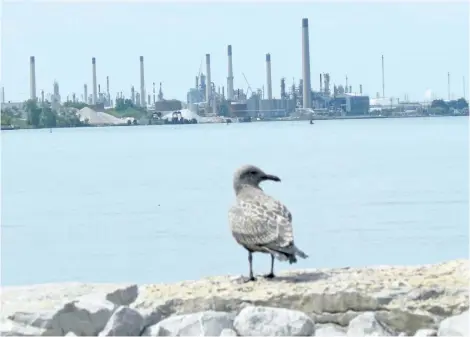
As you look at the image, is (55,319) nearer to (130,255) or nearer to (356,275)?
(356,275)

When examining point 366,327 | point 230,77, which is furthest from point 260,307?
point 230,77

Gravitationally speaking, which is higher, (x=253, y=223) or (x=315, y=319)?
(x=253, y=223)

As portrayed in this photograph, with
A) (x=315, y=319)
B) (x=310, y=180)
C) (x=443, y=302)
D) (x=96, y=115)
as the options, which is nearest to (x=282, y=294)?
(x=315, y=319)

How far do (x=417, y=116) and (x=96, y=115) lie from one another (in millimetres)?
32412

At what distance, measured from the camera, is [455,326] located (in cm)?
580

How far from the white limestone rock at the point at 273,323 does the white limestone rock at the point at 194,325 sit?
8 centimetres

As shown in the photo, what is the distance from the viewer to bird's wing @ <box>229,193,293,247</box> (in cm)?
653

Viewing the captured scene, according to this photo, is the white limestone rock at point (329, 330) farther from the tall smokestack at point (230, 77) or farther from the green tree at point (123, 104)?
the green tree at point (123, 104)

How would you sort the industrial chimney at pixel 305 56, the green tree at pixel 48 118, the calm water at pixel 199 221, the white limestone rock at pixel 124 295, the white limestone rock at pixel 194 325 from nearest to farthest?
1. the white limestone rock at pixel 194 325
2. the white limestone rock at pixel 124 295
3. the calm water at pixel 199 221
4. the industrial chimney at pixel 305 56
5. the green tree at pixel 48 118

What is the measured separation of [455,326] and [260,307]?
0.86 m

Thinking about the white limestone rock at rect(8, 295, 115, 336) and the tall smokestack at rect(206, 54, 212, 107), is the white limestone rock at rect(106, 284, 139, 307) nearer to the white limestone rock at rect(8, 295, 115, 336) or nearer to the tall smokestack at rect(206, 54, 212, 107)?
the white limestone rock at rect(8, 295, 115, 336)

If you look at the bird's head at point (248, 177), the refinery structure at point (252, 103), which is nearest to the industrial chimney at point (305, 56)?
the refinery structure at point (252, 103)

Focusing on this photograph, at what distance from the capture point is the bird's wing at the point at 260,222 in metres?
6.53

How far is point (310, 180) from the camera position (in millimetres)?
27297
